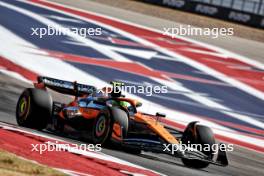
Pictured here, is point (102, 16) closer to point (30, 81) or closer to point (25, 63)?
point (25, 63)

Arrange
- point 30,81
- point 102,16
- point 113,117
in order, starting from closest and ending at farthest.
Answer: point 113,117, point 30,81, point 102,16

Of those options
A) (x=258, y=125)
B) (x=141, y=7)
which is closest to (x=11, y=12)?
(x=141, y=7)

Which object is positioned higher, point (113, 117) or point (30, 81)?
point (113, 117)

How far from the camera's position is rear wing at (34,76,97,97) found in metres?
13.2

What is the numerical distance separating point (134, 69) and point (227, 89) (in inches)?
134

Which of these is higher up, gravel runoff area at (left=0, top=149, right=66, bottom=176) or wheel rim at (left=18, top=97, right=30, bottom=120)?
gravel runoff area at (left=0, top=149, right=66, bottom=176)

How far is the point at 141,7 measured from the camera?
128 feet

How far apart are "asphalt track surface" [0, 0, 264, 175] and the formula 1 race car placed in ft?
0.73
